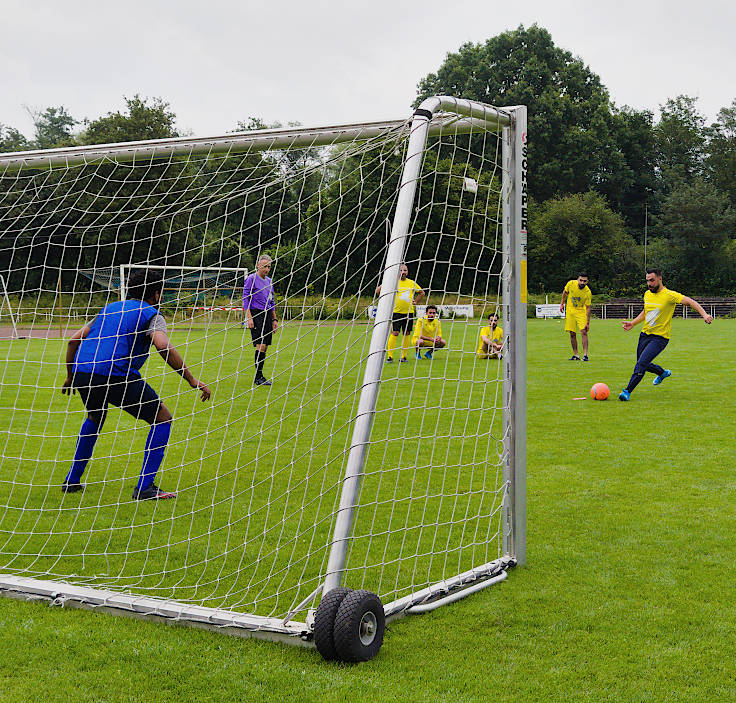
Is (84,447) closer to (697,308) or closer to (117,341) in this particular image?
(117,341)

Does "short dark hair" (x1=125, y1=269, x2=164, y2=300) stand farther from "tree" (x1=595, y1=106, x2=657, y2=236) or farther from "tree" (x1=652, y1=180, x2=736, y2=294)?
"tree" (x1=595, y1=106, x2=657, y2=236)

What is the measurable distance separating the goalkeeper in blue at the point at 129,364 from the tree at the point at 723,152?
62368 millimetres

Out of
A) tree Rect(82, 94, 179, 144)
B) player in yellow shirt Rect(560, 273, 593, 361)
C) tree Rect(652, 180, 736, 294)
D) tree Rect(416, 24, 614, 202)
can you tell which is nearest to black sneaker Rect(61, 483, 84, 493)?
player in yellow shirt Rect(560, 273, 593, 361)

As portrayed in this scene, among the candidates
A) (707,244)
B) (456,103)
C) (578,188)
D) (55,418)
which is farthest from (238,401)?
(578,188)

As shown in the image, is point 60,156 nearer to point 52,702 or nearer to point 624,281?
point 52,702

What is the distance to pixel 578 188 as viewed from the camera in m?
63.6

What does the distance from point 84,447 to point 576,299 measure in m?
11.7

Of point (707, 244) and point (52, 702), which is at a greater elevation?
point (707, 244)

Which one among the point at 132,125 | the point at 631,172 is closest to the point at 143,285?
the point at 132,125

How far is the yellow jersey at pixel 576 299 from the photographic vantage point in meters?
15.8

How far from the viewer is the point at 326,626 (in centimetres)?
324

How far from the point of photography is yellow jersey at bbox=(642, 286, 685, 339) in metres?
10.6

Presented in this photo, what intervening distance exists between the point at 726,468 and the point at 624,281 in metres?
48.9

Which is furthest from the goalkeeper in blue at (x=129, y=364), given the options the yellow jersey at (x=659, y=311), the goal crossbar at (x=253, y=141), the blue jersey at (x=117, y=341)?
the yellow jersey at (x=659, y=311)
